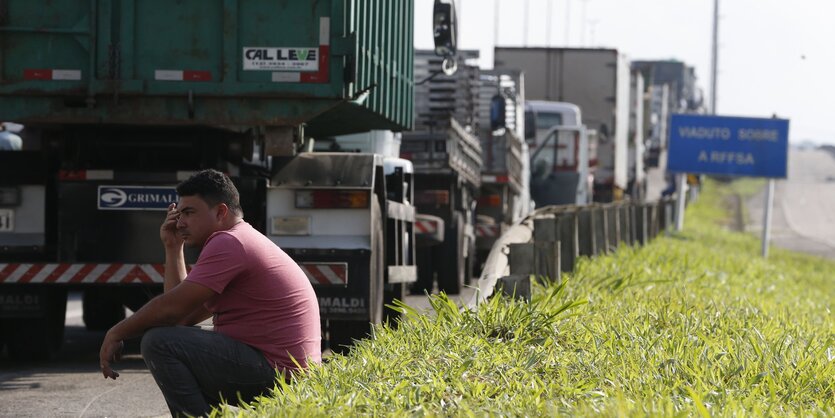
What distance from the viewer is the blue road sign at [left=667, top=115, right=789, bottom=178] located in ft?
118

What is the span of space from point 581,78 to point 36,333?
24.6 m

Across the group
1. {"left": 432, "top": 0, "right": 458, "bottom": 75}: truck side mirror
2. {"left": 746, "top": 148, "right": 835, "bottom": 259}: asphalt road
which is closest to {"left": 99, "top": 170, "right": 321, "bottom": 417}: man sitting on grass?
{"left": 432, "top": 0, "right": 458, "bottom": 75}: truck side mirror

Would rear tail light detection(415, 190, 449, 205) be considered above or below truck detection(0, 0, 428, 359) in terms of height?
below

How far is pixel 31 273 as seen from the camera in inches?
408

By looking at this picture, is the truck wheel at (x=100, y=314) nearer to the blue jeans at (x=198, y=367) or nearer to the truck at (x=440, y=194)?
the truck at (x=440, y=194)

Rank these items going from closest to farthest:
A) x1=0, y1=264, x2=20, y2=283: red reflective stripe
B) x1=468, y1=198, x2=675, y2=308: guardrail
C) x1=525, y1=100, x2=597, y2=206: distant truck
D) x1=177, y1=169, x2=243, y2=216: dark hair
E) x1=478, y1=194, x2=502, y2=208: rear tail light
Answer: x1=177, y1=169, x2=243, y2=216: dark hair, x1=468, y1=198, x2=675, y2=308: guardrail, x1=0, y1=264, x2=20, y2=283: red reflective stripe, x1=478, y1=194, x2=502, y2=208: rear tail light, x1=525, y1=100, x2=597, y2=206: distant truck

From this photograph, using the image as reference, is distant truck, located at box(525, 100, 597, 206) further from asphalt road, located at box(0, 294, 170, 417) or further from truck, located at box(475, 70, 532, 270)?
asphalt road, located at box(0, 294, 170, 417)

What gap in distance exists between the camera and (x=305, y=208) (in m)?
10.6

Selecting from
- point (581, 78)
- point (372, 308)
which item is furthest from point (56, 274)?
point (581, 78)

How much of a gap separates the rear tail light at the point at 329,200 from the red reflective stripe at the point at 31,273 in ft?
5.80

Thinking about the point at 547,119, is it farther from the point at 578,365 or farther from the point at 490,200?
the point at 578,365

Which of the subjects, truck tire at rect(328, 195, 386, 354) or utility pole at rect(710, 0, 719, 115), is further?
utility pole at rect(710, 0, 719, 115)

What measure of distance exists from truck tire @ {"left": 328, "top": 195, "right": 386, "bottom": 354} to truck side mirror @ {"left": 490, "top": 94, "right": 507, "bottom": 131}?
9781 millimetres

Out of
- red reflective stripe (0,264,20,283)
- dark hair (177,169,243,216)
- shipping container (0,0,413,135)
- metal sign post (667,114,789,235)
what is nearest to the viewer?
dark hair (177,169,243,216)
